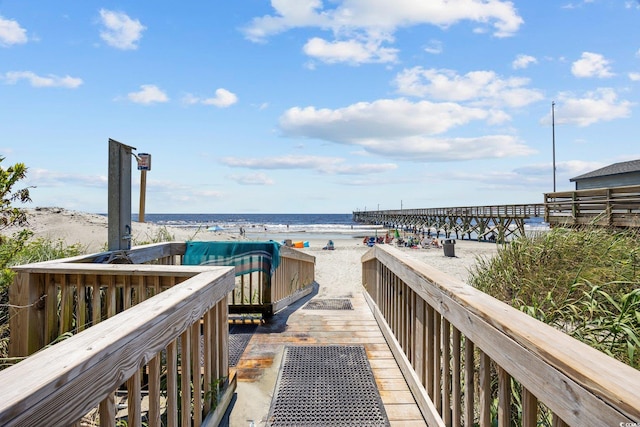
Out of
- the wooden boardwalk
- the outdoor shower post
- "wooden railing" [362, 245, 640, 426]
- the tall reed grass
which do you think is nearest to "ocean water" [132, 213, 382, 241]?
the wooden boardwalk

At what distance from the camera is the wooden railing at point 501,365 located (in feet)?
2.78

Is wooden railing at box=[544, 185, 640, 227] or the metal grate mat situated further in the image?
wooden railing at box=[544, 185, 640, 227]

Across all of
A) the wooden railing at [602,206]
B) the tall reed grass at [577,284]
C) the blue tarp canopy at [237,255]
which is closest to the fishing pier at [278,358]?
the blue tarp canopy at [237,255]

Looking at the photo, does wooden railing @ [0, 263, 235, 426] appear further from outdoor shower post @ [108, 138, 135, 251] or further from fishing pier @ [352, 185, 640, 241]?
fishing pier @ [352, 185, 640, 241]

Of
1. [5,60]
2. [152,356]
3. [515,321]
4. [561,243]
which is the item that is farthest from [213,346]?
[5,60]

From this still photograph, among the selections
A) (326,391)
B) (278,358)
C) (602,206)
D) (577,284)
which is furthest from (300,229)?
(577,284)

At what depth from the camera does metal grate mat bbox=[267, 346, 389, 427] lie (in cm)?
237

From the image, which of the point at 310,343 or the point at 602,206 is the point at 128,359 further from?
the point at 602,206

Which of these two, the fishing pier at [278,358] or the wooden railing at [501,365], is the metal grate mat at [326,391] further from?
the wooden railing at [501,365]

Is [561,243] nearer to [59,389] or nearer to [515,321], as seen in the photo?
[515,321]

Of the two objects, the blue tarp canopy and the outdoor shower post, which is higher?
the outdoor shower post

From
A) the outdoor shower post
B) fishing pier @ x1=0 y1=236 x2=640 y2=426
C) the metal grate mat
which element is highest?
the outdoor shower post

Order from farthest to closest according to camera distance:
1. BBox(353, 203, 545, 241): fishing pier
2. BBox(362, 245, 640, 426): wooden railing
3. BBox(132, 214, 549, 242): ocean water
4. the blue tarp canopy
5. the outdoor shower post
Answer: BBox(132, 214, 549, 242): ocean water < BBox(353, 203, 545, 241): fishing pier < the blue tarp canopy < the outdoor shower post < BBox(362, 245, 640, 426): wooden railing

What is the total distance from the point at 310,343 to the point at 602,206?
963 cm
